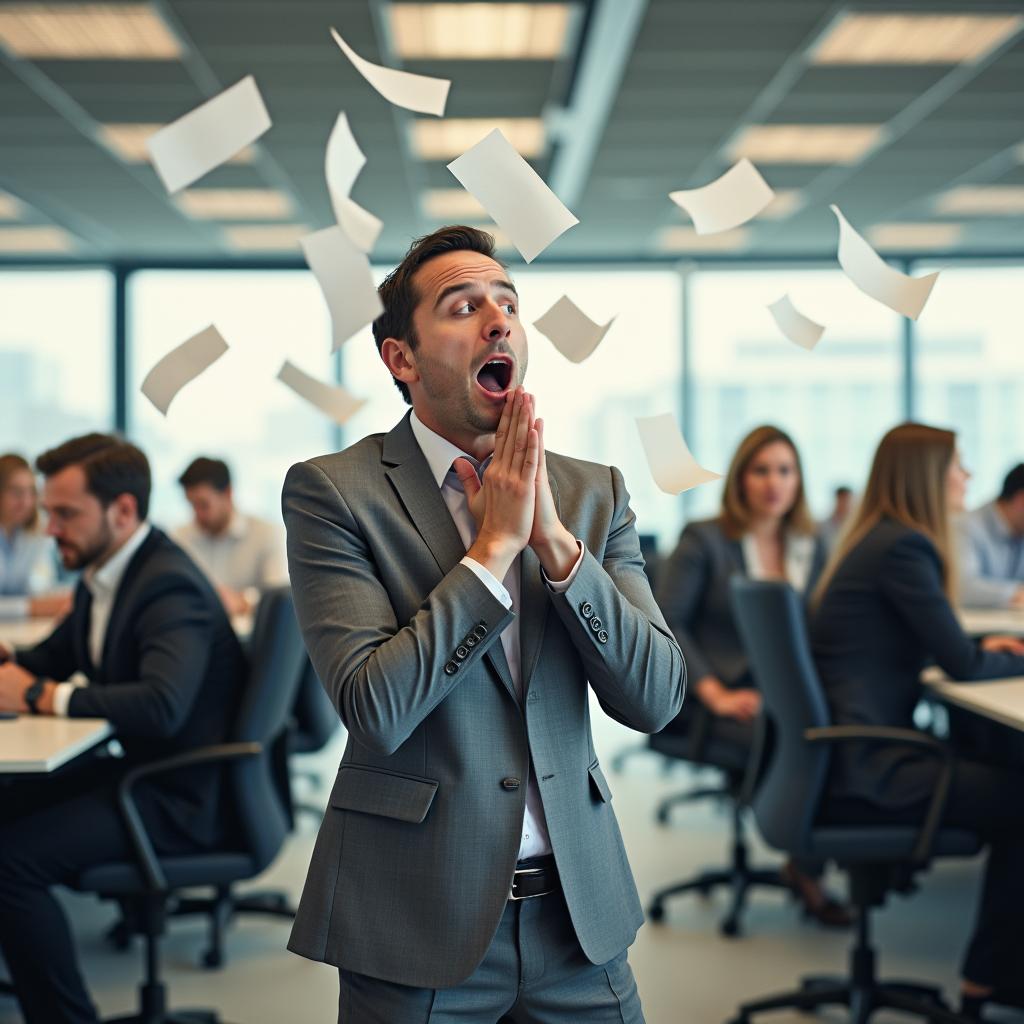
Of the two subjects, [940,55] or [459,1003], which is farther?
[940,55]

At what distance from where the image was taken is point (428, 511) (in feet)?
4.31

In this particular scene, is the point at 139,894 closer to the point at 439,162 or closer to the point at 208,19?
the point at 208,19

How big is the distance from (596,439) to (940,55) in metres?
4.76

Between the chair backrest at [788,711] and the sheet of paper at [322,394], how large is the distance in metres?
1.23

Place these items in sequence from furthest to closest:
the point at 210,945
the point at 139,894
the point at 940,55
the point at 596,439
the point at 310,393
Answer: the point at 596,439, the point at 940,55, the point at 210,945, the point at 139,894, the point at 310,393

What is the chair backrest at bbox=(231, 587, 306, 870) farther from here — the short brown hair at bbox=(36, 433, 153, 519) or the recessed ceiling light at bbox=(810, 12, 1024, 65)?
the recessed ceiling light at bbox=(810, 12, 1024, 65)

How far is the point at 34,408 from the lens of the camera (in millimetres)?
9578

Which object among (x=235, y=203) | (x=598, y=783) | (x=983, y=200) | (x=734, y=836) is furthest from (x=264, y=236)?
(x=598, y=783)

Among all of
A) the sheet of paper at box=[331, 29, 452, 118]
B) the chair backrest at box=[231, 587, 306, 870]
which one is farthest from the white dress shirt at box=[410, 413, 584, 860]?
the chair backrest at box=[231, 587, 306, 870]

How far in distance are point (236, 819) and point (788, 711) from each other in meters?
1.20

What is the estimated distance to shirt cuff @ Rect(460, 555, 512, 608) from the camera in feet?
3.94

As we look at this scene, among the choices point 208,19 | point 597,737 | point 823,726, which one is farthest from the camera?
point 597,737

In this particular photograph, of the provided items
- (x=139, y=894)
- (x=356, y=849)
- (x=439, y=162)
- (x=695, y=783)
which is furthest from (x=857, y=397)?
(x=356, y=849)

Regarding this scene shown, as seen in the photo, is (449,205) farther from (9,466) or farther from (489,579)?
(489,579)
